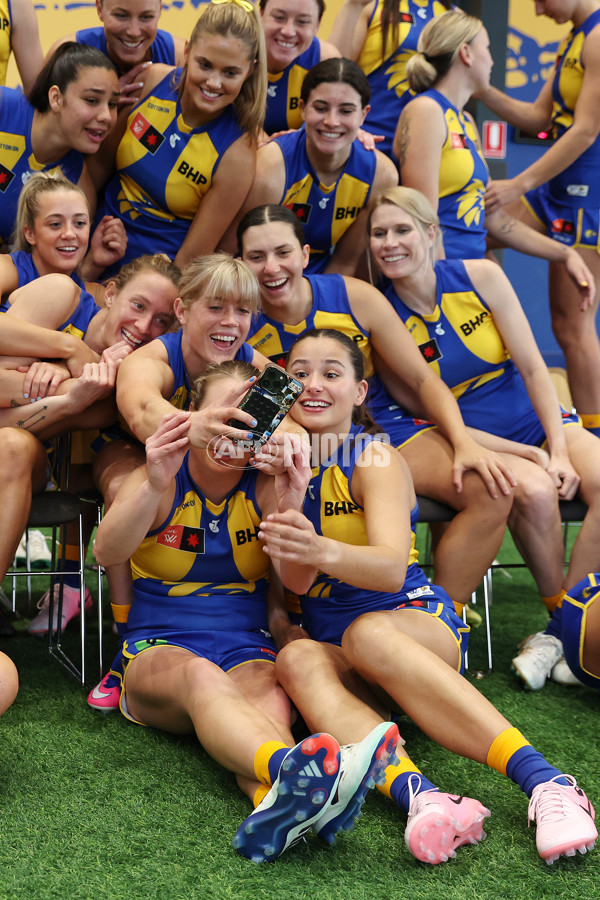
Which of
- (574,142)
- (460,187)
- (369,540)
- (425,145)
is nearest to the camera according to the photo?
(369,540)

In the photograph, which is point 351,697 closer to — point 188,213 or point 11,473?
point 11,473

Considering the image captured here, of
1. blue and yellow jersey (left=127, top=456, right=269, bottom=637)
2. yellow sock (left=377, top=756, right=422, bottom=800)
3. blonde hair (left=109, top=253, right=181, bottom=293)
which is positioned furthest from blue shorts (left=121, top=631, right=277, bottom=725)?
blonde hair (left=109, top=253, right=181, bottom=293)

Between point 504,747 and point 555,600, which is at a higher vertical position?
point 504,747

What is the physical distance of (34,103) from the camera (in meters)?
2.87

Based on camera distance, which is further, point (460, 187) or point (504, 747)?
point (460, 187)

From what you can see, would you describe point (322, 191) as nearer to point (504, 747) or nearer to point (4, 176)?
point (4, 176)

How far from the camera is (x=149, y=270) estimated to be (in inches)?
102

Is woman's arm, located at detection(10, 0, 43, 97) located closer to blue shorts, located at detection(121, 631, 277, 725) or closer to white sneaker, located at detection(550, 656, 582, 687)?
blue shorts, located at detection(121, 631, 277, 725)

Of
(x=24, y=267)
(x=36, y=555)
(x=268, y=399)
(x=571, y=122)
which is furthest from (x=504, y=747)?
(x=571, y=122)

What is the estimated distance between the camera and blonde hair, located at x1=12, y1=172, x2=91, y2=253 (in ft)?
8.66

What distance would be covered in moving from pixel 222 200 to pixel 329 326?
560 mm

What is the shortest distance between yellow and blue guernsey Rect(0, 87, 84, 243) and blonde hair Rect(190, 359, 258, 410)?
107cm

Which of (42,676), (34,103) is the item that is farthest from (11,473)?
(34,103)

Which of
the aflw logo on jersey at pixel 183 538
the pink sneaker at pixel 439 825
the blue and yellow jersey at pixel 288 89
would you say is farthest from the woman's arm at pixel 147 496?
the blue and yellow jersey at pixel 288 89
